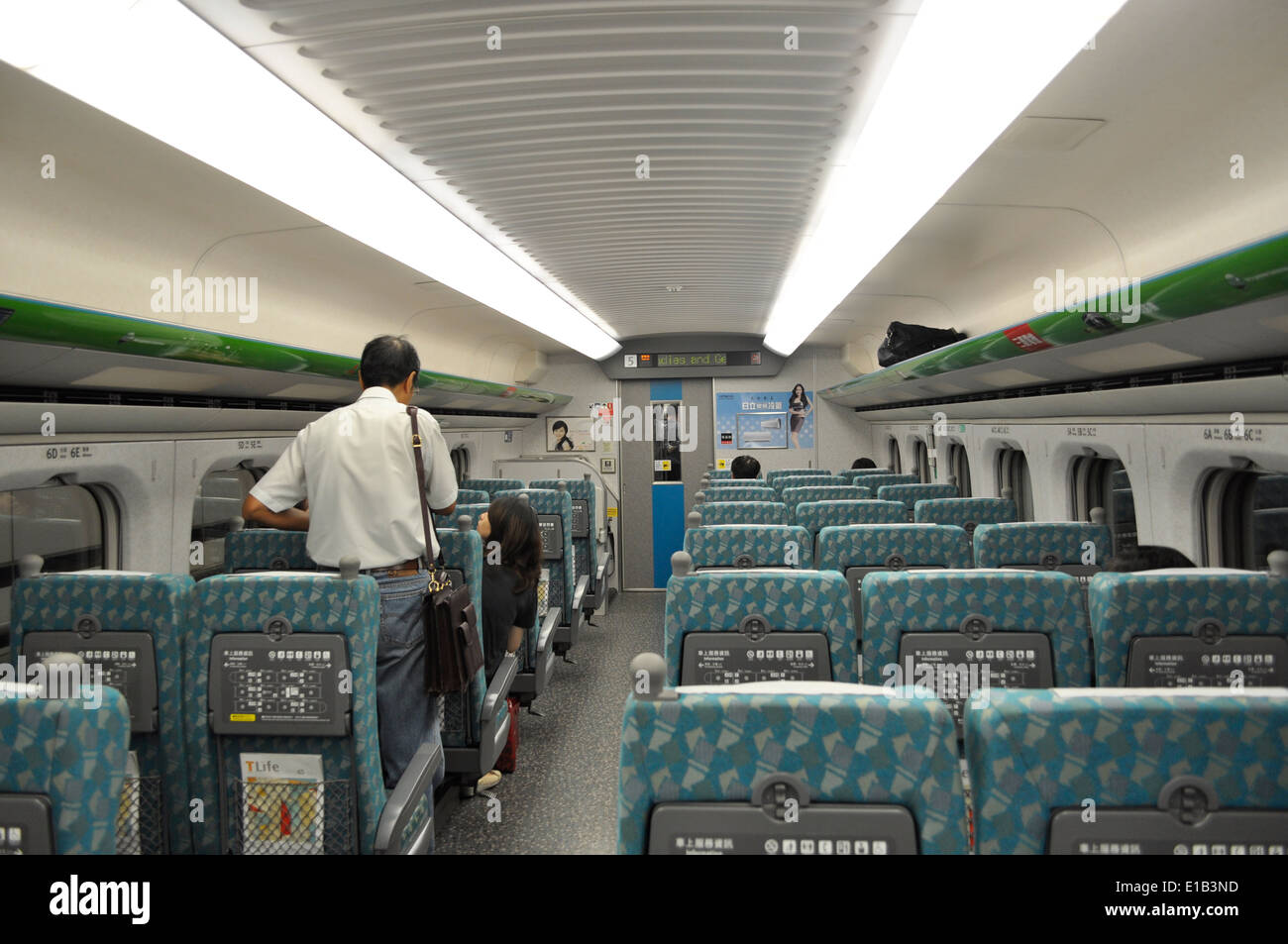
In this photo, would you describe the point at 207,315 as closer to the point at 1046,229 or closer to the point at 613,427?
the point at 1046,229

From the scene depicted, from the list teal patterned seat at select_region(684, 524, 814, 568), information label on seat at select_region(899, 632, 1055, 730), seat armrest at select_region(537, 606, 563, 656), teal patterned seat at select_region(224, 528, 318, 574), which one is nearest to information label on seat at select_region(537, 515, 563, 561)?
seat armrest at select_region(537, 606, 563, 656)

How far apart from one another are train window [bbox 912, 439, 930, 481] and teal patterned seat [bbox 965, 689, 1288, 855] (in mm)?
9138

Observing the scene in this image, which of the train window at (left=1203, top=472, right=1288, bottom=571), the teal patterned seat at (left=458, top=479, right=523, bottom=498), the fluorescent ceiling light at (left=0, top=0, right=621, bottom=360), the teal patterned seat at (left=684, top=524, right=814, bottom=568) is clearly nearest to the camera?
the fluorescent ceiling light at (left=0, top=0, right=621, bottom=360)

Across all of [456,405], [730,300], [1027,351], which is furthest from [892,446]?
[1027,351]

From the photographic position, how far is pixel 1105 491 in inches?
239

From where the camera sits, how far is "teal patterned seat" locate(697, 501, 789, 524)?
580cm

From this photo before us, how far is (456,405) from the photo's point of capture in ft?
27.3

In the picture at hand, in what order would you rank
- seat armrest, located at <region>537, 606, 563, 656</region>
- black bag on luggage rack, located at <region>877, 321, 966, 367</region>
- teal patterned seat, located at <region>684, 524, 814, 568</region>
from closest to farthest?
Answer: teal patterned seat, located at <region>684, 524, 814, 568</region>, seat armrest, located at <region>537, 606, 563, 656</region>, black bag on luggage rack, located at <region>877, 321, 966, 367</region>

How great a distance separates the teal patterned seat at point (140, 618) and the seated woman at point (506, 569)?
7.69 feet

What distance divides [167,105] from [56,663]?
1.43m

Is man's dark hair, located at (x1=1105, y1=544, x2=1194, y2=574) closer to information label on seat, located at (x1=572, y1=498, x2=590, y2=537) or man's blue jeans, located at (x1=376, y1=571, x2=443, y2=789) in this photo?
man's blue jeans, located at (x1=376, y1=571, x2=443, y2=789)

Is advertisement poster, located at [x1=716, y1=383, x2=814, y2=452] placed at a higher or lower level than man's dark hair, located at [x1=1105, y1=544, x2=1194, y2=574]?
higher

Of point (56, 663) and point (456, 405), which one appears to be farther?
point (456, 405)

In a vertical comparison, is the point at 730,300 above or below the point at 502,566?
above
